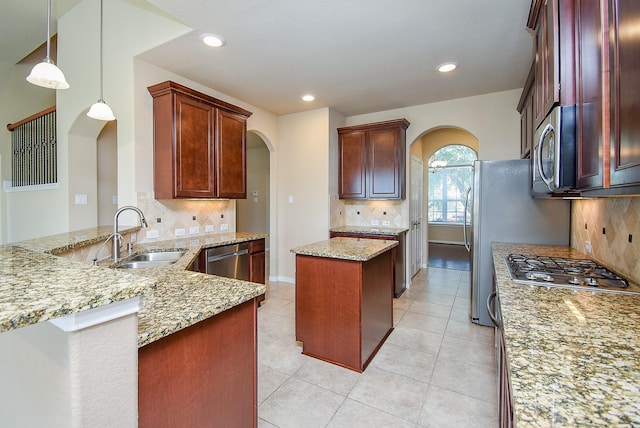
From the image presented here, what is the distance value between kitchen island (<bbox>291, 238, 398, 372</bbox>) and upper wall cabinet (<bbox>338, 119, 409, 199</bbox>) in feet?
6.23

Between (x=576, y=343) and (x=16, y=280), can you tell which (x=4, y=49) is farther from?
(x=576, y=343)

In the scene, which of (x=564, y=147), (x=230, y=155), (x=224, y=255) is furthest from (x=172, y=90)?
(x=564, y=147)

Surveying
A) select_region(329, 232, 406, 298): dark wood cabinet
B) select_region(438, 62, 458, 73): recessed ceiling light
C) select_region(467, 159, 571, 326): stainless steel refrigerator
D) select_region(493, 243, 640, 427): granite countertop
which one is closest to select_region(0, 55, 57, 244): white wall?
select_region(329, 232, 406, 298): dark wood cabinet

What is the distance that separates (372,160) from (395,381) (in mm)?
3093

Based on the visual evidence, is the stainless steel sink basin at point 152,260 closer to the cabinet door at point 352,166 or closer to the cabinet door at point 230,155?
the cabinet door at point 230,155

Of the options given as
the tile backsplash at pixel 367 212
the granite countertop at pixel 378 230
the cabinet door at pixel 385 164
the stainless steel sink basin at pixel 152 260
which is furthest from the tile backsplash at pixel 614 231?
the stainless steel sink basin at pixel 152 260

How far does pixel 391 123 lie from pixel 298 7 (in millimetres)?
2430

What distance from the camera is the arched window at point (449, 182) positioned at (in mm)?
8500

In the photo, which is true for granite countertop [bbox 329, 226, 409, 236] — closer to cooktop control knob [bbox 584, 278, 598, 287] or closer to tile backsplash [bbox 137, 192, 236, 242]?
tile backsplash [bbox 137, 192, 236, 242]

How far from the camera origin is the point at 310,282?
2523 mm

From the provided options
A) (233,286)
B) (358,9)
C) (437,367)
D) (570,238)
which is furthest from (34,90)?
(570,238)

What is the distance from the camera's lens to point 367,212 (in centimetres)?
492

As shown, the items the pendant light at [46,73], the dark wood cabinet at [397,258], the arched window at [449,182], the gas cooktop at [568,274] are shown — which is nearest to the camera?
the gas cooktop at [568,274]

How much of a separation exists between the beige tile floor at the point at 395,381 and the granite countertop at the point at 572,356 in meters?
1.02
